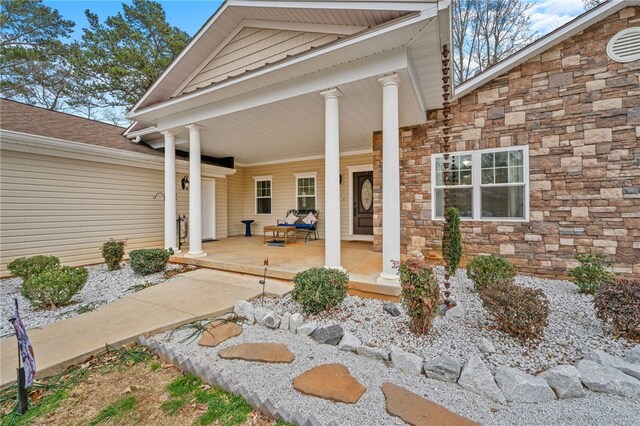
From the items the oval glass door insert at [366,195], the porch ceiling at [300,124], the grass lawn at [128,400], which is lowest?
the grass lawn at [128,400]

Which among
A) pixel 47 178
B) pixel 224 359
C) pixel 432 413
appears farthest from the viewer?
pixel 47 178

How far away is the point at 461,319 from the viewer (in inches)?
115

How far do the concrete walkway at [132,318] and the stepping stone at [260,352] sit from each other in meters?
0.85

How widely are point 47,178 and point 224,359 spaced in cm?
582

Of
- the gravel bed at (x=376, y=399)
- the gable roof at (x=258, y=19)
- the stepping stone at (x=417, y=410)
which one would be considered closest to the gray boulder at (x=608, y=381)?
the gravel bed at (x=376, y=399)

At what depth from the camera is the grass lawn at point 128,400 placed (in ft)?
5.65

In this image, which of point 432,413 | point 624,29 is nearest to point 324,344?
point 432,413

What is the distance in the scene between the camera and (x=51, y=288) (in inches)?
135

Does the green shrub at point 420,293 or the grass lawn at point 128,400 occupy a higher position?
the green shrub at point 420,293

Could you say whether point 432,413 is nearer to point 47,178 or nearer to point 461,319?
point 461,319

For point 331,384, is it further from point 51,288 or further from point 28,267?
point 28,267

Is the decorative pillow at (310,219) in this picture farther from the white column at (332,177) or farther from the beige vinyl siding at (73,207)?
the white column at (332,177)

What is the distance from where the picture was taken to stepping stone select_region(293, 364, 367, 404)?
182 cm

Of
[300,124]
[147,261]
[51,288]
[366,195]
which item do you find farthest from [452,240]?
[51,288]
